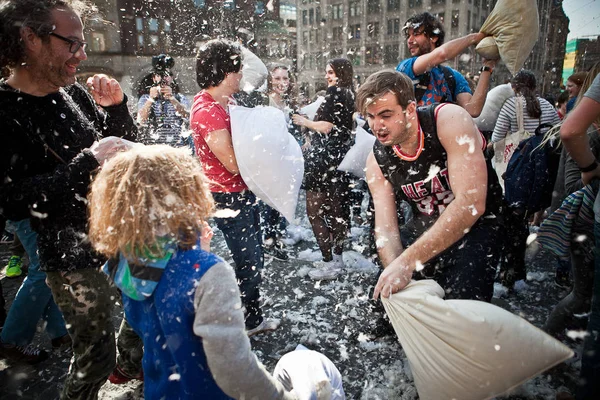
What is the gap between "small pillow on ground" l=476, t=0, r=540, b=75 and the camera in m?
2.50

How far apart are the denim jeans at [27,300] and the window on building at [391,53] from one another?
47.6 m

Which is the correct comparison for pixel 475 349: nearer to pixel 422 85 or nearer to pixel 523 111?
pixel 422 85

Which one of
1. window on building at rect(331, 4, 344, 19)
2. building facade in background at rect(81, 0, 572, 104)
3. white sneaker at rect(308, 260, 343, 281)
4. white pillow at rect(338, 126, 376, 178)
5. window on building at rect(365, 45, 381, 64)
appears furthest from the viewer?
window on building at rect(331, 4, 344, 19)

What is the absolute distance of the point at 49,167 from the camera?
1586 millimetres

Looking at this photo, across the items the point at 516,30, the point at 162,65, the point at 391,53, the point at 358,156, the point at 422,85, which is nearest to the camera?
the point at 516,30

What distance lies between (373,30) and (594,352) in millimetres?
49962

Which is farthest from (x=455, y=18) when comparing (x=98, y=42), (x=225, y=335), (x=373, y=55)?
(x=225, y=335)

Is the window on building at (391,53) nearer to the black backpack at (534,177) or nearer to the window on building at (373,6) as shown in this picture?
the window on building at (373,6)

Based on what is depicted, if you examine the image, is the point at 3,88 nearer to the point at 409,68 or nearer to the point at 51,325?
the point at 51,325

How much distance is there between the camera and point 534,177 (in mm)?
3244

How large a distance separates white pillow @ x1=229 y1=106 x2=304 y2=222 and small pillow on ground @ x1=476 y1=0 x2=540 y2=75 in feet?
5.83

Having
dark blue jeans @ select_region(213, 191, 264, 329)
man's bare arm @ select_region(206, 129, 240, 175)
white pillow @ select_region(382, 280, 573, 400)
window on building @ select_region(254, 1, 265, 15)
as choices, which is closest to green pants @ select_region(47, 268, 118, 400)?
dark blue jeans @ select_region(213, 191, 264, 329)

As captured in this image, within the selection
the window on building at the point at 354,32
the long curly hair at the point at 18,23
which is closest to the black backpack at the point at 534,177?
the long curly hair at the point at 18,23

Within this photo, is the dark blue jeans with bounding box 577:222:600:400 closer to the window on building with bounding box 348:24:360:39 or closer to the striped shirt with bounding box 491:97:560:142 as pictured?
the striped shirt with bounding box 491:97:560:142
